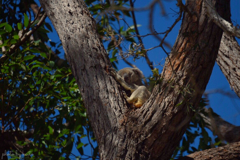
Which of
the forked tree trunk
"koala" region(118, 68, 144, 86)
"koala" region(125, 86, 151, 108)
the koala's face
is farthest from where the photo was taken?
"koala" region(118, 68, 144, 86)

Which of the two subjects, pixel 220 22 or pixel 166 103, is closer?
pixel 220 22

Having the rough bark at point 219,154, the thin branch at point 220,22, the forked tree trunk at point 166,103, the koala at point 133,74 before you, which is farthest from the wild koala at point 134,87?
the thin branch at point 220,22

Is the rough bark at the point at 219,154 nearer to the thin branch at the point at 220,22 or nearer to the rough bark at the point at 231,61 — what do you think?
the rough bark at the point at 231,61

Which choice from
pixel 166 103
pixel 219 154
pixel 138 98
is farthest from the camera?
pixel 138 98

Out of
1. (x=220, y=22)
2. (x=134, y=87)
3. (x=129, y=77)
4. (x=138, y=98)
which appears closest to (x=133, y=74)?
(x=129, y=77)

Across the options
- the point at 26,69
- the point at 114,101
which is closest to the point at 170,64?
the point at 114,101

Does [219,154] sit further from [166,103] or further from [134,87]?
[134,87]

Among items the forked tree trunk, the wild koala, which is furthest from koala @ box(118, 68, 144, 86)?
the forked tree trunk

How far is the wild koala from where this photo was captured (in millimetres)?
3342

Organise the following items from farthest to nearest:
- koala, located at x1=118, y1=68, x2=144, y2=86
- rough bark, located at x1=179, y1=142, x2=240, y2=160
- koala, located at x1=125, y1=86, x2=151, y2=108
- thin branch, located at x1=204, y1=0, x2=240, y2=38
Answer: koala, located at x1=118, y1=68, x2=144, y2=86
koala, located at x1=125, y1=86, x2=151, y2=108
rough bark, located at x1=179, y1=142, x2=240, y2=160
thin branch, located at x1=204, y1=0, x2=240, y2=38

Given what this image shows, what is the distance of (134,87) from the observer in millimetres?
3844

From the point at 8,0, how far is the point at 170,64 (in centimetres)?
478

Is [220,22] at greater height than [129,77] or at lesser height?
lesser

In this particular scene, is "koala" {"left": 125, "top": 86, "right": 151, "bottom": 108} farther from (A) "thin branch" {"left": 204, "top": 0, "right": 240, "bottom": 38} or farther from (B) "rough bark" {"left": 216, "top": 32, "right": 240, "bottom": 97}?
(A) "thin branch" {"left": 204, "top": 0, "right": 240, "bottom": 38}
